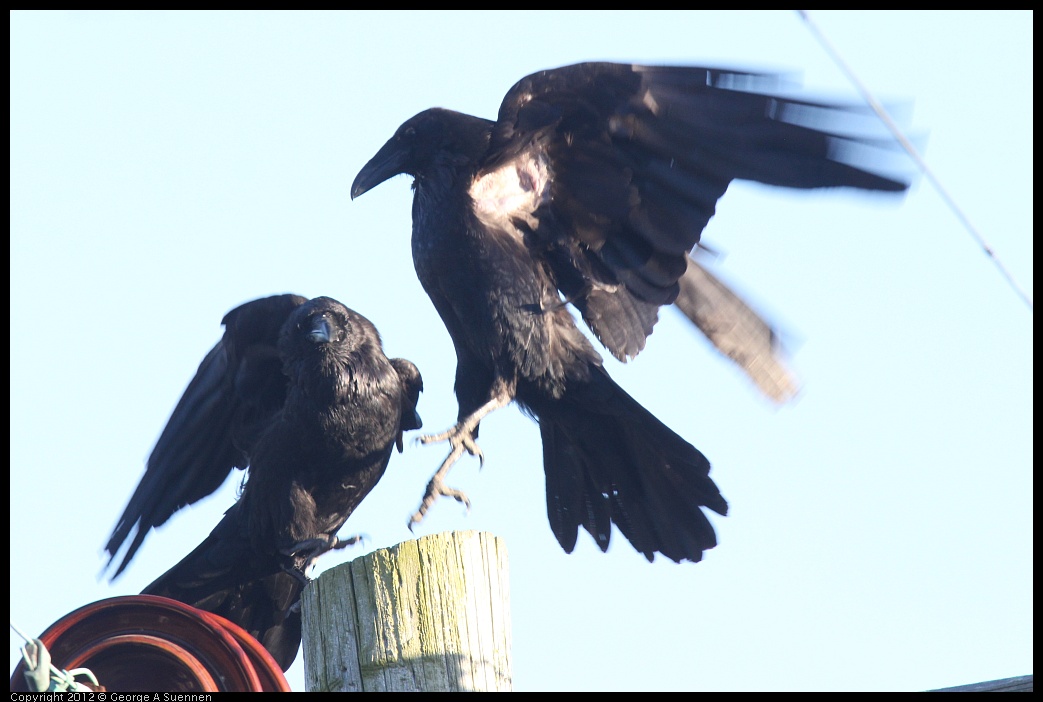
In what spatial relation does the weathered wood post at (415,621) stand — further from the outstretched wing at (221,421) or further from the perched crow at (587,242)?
the outstretched wing at (221,421)

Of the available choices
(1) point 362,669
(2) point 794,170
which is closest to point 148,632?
(1) point 362,669

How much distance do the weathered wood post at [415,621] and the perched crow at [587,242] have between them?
1.28 meters

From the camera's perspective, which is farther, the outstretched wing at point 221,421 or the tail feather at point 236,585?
the outstretched wing at point 221,421

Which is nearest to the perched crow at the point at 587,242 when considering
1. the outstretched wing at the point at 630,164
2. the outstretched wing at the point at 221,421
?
the outstretched wing at the point at 630,164

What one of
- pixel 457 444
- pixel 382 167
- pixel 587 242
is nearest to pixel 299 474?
pixel 457 444

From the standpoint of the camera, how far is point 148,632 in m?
3.40

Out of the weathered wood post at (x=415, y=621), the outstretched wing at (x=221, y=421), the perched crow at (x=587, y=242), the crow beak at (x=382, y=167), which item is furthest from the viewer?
the outstretched wing at (x=221, y=421)

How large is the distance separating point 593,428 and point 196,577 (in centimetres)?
162

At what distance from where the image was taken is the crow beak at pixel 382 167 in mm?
5027

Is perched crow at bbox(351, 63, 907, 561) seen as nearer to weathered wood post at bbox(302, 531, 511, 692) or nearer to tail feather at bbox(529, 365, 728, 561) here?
tail feather at bbox(529, 365, 728, 561)

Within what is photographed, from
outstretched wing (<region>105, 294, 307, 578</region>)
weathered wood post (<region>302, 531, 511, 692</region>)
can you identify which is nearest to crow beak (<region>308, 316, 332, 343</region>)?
outstretched wing (<region>105, 294, 307, 578</region>)

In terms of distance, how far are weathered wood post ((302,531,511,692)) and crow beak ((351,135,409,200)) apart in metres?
2.21

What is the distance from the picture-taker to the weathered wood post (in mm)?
3002
